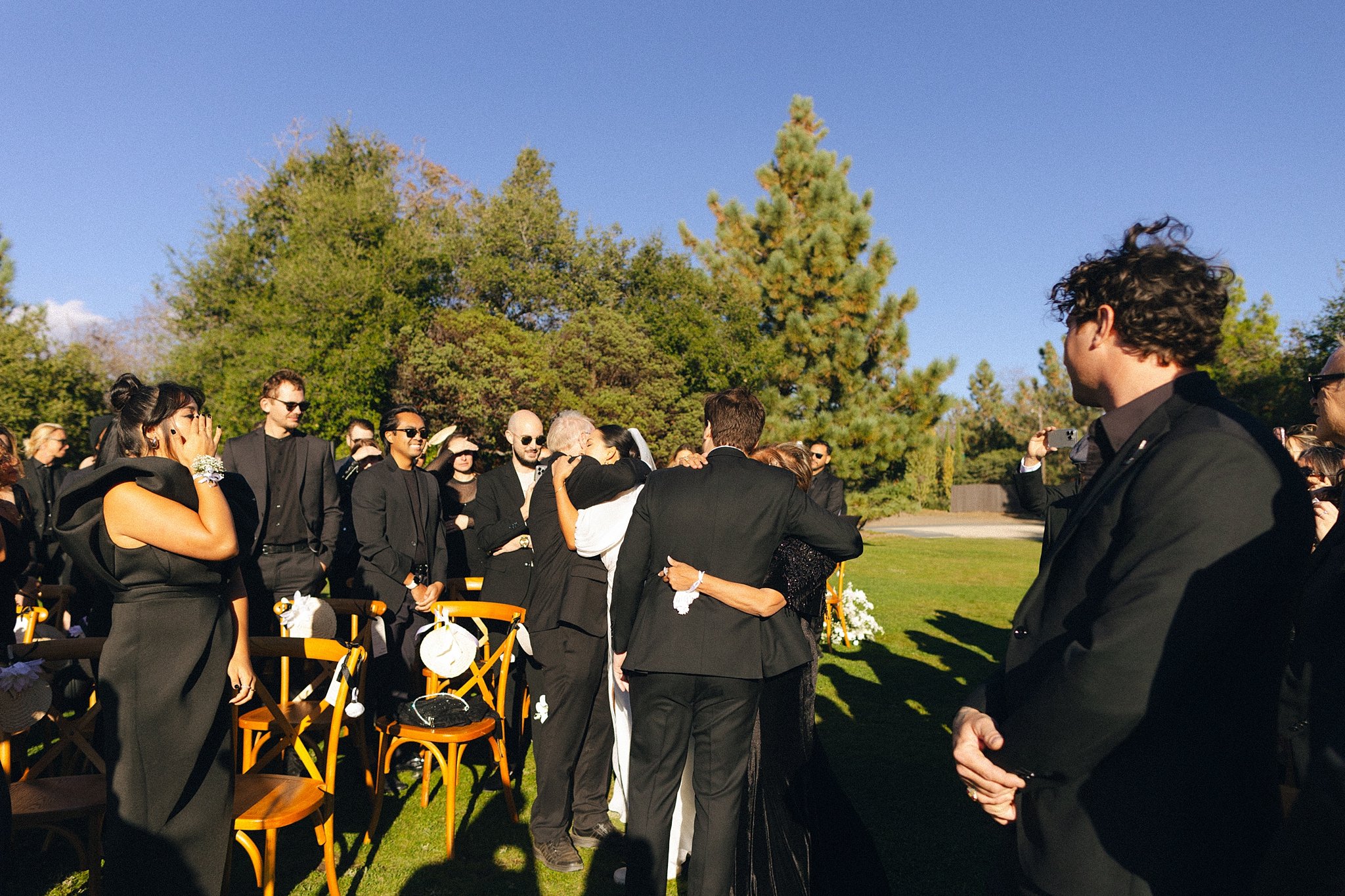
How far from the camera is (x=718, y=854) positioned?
10.2 ft

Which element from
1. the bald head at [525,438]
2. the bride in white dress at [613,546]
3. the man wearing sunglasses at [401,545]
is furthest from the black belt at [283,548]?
the bride in white dress at [613,546]

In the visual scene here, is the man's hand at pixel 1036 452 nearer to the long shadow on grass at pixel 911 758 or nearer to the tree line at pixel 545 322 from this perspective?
the long shadow on grass at pixel 911 758

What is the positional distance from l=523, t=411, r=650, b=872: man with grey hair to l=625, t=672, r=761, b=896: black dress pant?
1039 millimetres

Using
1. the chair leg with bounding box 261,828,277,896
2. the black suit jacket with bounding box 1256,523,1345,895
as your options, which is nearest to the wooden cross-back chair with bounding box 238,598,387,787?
the chair leg with bounding box 261,828,277,896

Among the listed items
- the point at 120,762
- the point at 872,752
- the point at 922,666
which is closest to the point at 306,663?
the point at 120,762

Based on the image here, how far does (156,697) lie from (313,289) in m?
19.8

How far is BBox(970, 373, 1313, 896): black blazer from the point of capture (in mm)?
1422

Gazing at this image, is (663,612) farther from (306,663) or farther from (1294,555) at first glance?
(306,663)

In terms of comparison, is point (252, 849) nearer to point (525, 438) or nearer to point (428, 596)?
point (428, 596)

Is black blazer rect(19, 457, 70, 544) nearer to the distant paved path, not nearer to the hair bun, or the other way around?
the hair bun

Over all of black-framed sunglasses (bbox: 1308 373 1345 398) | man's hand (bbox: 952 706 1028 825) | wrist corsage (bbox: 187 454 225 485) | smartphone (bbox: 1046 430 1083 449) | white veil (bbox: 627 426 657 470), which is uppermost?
black-framed sunglasses (bbox: 1308 373 1345 398)

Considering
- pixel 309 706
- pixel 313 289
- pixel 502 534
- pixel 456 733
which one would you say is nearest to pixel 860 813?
pixel 456 733

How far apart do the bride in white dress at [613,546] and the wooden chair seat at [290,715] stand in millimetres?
1429

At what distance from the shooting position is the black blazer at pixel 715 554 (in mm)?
3141
